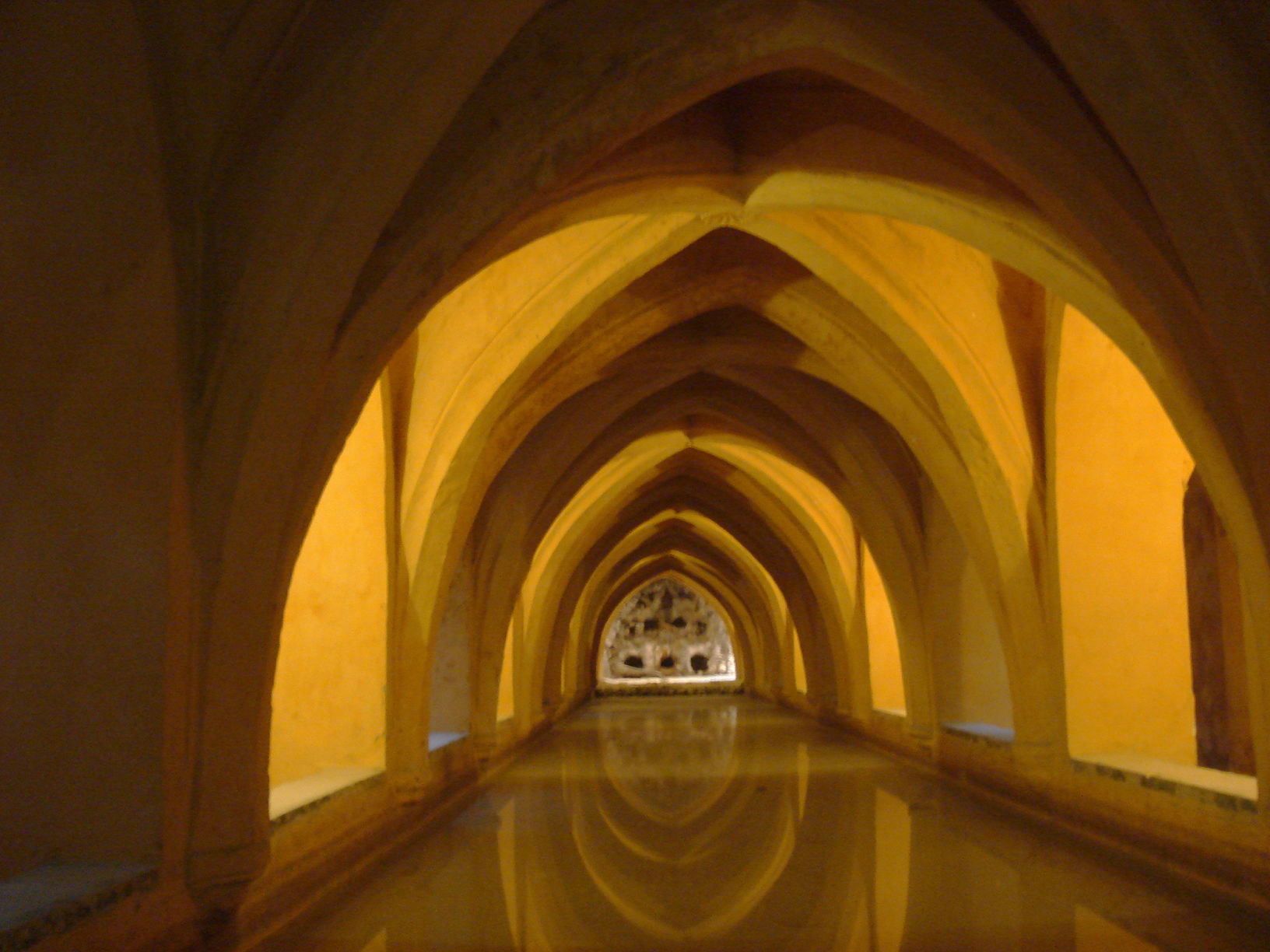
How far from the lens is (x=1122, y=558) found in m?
6.36

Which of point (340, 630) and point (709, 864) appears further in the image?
point (340, 630)

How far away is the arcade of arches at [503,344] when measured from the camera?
3.26 m

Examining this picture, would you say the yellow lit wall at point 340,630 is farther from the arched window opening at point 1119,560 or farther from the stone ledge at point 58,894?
the arched window opening at point 1119,560

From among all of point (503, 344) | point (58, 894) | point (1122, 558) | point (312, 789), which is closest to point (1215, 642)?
point (1122, 558)

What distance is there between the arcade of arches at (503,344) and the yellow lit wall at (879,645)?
127 inches

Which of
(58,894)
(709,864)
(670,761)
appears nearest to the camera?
(58,894)

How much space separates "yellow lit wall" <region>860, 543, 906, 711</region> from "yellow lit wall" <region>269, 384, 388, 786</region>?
22.3 feet

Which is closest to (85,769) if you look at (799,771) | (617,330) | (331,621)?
(331,621)

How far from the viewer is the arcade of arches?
128 inches

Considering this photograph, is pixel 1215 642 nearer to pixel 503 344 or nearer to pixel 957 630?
pixel 957 630

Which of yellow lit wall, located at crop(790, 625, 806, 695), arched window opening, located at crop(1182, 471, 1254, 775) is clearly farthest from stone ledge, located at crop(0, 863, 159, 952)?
yellow lit wall, located at crop(790, 625, 806, 695)

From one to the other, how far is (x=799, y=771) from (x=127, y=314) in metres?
7.26

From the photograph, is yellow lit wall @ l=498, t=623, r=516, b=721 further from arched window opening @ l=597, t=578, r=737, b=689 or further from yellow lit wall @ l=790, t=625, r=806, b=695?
arched window opening @ l=597, t=578, r=737, b=689

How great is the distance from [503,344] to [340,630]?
1753 millimetres
